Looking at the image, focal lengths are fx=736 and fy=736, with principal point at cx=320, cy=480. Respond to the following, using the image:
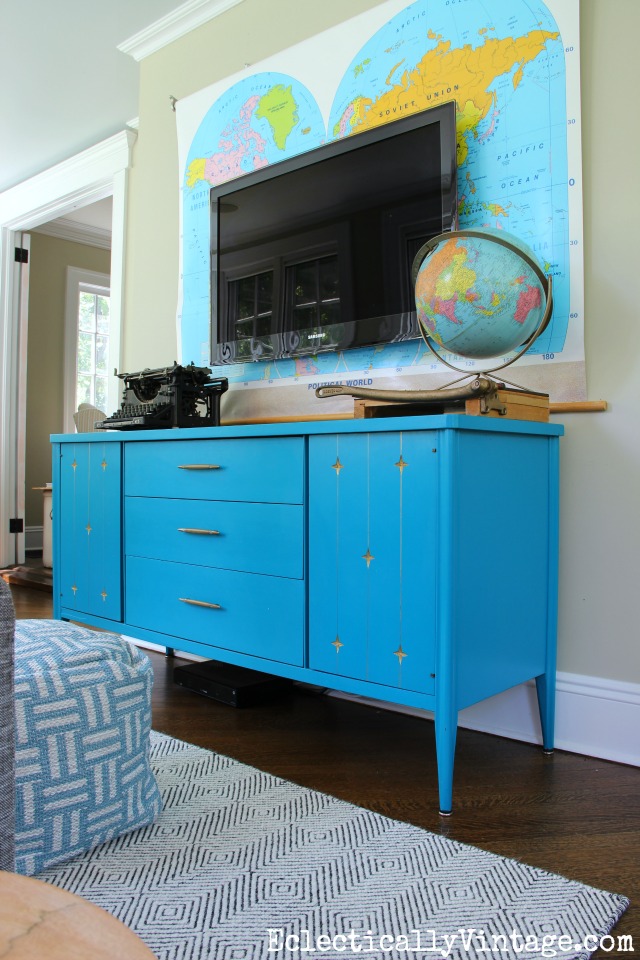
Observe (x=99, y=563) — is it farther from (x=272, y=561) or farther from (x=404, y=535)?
(x=404, y=535)

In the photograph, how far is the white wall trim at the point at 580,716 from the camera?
1.74m

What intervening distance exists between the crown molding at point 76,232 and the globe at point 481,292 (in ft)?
16.2

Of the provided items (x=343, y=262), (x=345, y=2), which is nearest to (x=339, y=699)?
(x=343, y=262)

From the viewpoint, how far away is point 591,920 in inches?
42.8

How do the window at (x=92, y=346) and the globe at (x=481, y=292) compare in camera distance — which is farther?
the window at (x=92, y=346)

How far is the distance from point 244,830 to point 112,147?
356cm

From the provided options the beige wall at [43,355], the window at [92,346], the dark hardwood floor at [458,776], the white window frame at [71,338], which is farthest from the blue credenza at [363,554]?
the window at [92,346]

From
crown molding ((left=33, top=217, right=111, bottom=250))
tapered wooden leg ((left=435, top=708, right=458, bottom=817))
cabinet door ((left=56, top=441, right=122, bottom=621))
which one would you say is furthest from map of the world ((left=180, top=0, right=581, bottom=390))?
crown molding ((left=33, top=217, right=111, bottom=250))

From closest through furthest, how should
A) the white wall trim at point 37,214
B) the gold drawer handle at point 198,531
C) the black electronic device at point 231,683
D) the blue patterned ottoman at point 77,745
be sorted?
the blue patterned ottoman at point 77,745, the gold drawer handle at point 198,531, the black electronic device at point 231,683, the white wall trim at point 37,214

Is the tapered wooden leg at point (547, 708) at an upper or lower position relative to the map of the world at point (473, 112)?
lower

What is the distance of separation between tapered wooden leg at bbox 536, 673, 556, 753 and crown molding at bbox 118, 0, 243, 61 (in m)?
2.58

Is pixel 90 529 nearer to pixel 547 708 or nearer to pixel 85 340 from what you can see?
pixel 547 708

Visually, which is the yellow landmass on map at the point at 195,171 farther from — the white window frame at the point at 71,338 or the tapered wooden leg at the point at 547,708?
the white window frame at the point at 71,338

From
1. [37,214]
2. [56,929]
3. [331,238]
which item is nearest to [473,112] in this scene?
[331,238]
